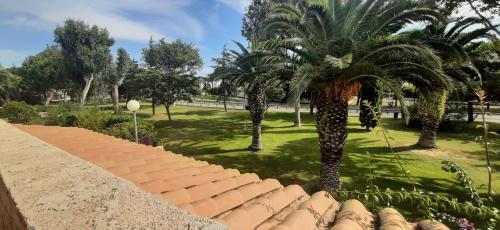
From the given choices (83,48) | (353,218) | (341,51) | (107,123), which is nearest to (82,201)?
(353,218)

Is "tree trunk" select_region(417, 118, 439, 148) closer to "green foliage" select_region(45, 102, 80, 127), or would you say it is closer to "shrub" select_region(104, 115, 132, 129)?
"shrub" select_region(104, 115, 132, 129)

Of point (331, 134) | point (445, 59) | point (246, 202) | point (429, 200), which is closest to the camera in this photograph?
point (246, 202)

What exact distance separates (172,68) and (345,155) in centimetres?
4638

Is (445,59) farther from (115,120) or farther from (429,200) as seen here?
(115,120)

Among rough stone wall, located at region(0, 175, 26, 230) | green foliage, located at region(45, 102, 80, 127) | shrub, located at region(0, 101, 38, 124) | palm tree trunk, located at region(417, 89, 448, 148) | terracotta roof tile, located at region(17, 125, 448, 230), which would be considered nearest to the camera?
rough stone wall, located at region(0, 175, 26, 230)

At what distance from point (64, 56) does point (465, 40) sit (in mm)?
51981

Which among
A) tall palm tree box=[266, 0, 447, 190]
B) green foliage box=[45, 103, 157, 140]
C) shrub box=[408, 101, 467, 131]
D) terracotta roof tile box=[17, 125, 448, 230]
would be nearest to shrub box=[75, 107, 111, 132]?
green foliage box=[45, 103, 157, 140]

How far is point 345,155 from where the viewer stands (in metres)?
18.2

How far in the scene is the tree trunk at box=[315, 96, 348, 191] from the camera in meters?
10.8

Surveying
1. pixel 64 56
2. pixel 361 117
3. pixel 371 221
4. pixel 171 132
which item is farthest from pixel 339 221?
pixel 64 56

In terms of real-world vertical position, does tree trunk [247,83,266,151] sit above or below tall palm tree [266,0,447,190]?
below

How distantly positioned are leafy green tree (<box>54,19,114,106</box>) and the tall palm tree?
44440mm

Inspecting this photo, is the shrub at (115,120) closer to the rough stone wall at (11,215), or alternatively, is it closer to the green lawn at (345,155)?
the green lawn at (345,155)

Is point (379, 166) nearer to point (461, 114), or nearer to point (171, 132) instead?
point (461, 114)
